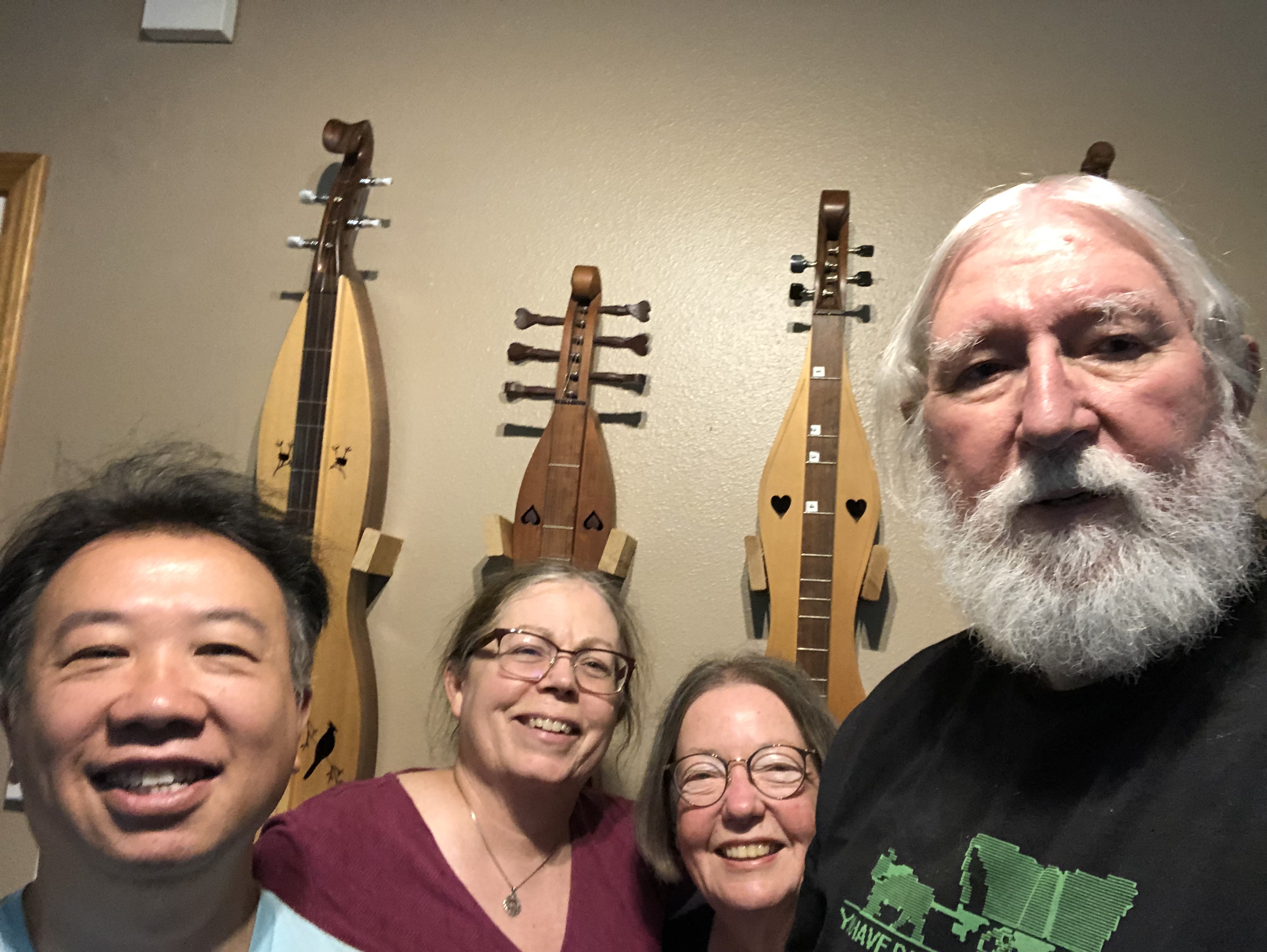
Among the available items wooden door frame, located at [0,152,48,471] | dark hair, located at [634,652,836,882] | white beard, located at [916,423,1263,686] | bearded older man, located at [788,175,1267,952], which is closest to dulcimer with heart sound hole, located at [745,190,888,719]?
dark hair, located at [634,652,836,882]

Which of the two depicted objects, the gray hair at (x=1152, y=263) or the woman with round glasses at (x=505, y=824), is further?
the woman with round glasses at (x=505, y=824)

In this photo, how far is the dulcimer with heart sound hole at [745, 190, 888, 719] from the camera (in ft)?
5.30

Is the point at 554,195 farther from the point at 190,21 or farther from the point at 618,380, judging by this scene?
the point at 190,21

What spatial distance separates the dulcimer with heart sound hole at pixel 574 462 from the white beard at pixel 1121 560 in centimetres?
99

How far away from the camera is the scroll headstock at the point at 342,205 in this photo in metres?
1.86

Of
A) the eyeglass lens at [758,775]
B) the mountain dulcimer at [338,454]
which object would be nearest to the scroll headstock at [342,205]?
the mountain dulcimer at [338,454]

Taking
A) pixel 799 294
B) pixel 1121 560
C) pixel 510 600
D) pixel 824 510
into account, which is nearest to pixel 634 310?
pixel 799 294

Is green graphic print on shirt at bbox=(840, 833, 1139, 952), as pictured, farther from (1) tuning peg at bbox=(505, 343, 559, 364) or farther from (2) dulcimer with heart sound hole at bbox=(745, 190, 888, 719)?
(1) tuning peg at bbox=(505, 343, 559, 364)

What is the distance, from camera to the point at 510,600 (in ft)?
4.75

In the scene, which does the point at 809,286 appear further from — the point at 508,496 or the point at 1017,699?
the point at 1017,699

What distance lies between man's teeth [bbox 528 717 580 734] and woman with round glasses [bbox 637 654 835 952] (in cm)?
14

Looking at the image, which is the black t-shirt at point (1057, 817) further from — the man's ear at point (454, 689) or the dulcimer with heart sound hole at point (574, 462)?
the dulcimer with heart sound hole at point (574, 462)

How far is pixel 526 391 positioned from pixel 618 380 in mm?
195

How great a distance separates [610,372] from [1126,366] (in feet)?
3.94
